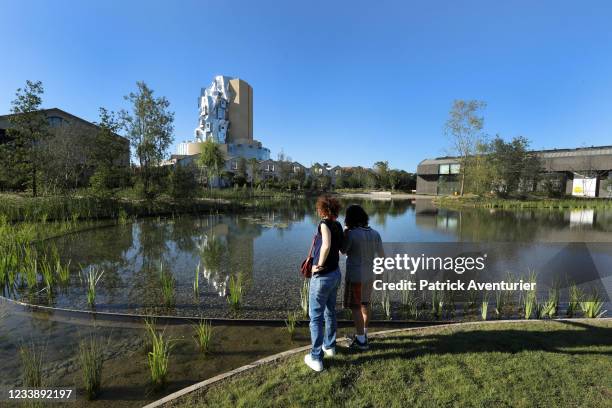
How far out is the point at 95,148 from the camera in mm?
16062

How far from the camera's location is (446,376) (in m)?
2.58

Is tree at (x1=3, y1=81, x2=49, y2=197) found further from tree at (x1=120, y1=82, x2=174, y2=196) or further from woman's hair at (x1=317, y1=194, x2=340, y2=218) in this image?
woman's hair at (x1=317, y1=194, x2=340, y2=218)

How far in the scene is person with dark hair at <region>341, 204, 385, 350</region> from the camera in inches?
117

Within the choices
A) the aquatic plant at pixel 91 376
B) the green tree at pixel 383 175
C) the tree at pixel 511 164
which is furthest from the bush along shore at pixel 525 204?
the green tree at pixel 383 175

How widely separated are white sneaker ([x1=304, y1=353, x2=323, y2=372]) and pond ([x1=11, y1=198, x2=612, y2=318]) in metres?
1.61

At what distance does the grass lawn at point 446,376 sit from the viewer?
230 centimetres

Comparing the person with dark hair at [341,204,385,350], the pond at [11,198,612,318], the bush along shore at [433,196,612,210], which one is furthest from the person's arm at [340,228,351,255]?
the bush along shore at [433,196,612,210]

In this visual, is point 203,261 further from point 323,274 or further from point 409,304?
point 323,274

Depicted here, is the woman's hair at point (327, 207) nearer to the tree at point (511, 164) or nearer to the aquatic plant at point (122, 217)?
the aquatic plant at point (122, 217)

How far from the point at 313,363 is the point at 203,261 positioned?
17.8ft

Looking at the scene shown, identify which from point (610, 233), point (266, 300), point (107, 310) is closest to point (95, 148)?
point (107, 310)

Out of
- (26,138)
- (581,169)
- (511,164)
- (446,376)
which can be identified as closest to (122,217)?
→ (26,138)

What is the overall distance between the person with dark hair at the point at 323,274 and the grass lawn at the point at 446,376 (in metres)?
0.21

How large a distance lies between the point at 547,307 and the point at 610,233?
42.7 feet
